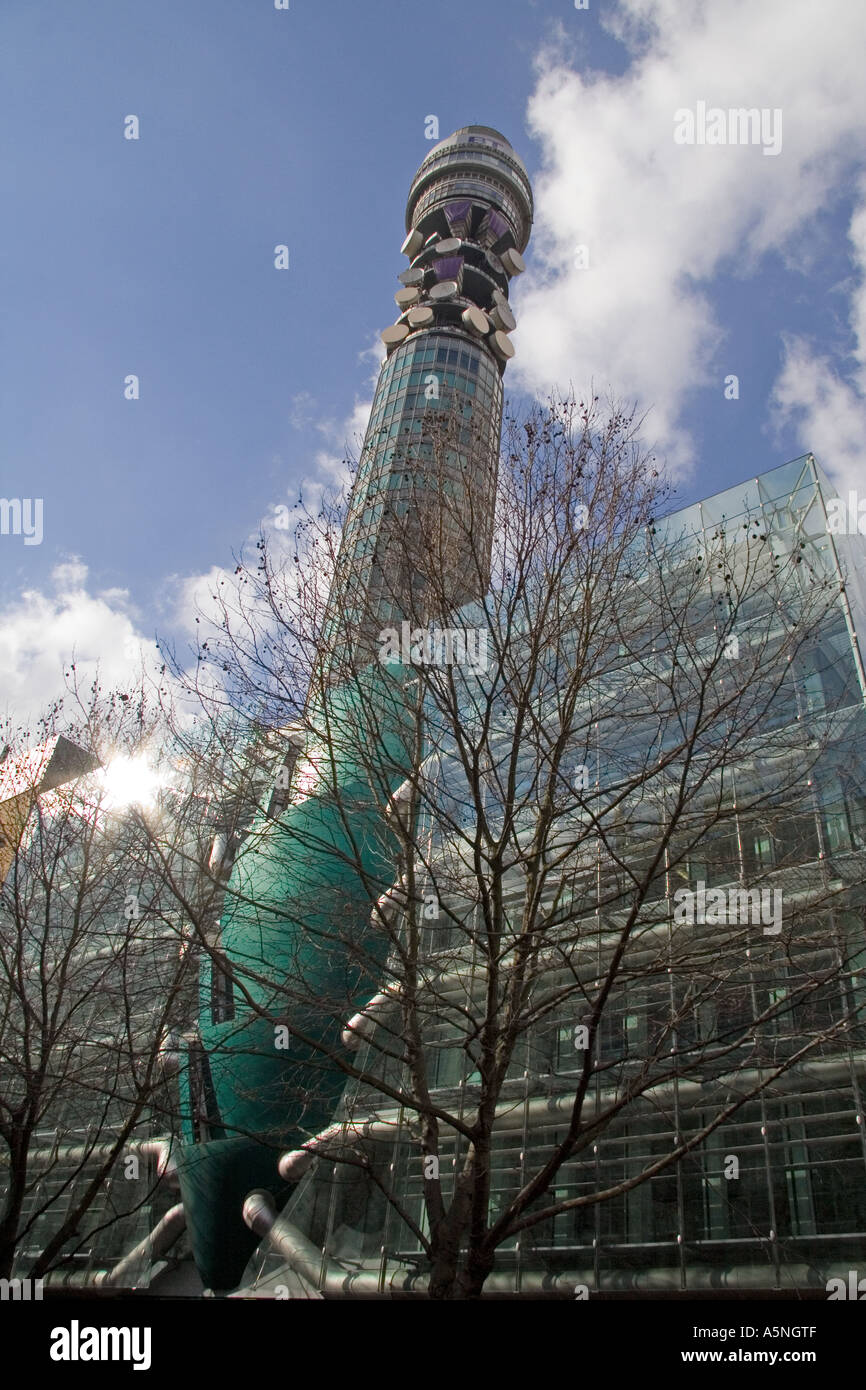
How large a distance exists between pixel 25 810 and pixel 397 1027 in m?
6.33

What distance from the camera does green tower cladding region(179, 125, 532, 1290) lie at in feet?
25.9

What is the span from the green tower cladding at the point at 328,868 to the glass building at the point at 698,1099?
0.93 meters

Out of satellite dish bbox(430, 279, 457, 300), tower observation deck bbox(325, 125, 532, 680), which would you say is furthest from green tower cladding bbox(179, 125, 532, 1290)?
satellite dish bbox(430, 279, 457, 300)

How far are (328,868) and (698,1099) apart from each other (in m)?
6.95

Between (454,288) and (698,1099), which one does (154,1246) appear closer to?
(698,1099)

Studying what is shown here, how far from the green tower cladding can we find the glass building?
93cm

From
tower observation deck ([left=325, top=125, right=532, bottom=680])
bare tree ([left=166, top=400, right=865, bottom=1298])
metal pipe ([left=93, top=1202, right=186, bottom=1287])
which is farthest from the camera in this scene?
tower observation deck ([left=325, top=125, right=532, bottom=680])

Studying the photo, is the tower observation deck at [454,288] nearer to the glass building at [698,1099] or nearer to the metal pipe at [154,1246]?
the glass building at [698,1099]

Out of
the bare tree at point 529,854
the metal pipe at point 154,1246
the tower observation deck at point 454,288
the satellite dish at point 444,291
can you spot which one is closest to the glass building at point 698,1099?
the bare tree at point 529,854

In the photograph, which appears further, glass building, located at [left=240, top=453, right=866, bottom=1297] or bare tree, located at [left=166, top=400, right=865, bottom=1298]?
glass building, located at [left=240, top=453, right=866, bottom=1297]

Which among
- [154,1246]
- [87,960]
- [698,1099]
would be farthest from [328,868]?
[154,1246]

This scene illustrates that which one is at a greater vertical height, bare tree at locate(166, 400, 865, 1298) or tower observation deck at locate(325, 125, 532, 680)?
tower observation deck at locate(325, 125, 532, 680)

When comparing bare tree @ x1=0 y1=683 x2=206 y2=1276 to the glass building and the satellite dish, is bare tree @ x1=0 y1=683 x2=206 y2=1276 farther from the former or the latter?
the satellite dish
